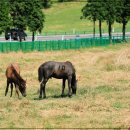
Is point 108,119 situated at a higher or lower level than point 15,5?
lower

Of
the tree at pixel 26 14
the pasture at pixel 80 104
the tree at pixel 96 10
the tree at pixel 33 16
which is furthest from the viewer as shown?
the tree at pixel 96 10

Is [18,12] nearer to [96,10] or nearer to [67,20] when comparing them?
[96,10]

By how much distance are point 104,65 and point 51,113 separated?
23.3 metres

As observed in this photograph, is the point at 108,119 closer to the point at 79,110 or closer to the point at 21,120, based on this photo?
the point at 79,110

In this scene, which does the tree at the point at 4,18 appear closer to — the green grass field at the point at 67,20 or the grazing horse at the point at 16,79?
the grazing horse at the point at 16,79

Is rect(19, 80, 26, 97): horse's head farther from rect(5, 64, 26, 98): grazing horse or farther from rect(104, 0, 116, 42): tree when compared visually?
rect(104, 0, 116, 42): tree

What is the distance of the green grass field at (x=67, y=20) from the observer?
349 feet

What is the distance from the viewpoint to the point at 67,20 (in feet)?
389

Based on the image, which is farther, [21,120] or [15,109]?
[15,109]

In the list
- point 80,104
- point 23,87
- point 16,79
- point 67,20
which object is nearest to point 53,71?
point 23,87

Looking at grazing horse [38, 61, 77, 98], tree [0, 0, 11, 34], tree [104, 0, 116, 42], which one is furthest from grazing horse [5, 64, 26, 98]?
tree [104, 0, 116, 42]

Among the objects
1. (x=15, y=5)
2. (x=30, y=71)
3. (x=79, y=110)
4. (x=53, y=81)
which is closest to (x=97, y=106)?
(x=79, y=110)

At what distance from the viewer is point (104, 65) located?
42.8 meters

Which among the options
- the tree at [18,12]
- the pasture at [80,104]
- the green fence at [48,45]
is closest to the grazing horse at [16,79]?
the pasture at [80,104]
